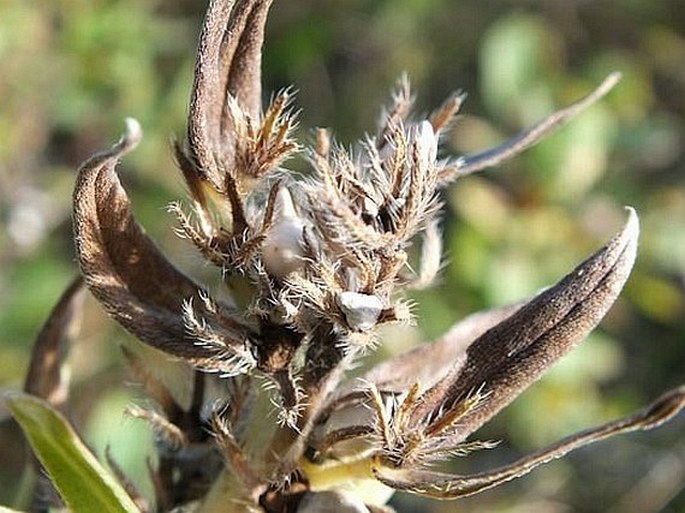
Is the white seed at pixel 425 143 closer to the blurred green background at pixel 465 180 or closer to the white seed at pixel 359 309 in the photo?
the white seed at pixel 359 309

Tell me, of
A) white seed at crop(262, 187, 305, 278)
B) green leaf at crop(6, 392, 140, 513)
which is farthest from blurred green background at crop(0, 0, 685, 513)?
white seed at crop(262, 187, 305, 278)

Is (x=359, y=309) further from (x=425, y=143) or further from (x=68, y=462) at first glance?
(x=68, y=462)

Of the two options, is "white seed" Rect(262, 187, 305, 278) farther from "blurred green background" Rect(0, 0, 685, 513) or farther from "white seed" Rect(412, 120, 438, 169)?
"blurred green background" Rect(0, 0, 685, 513)

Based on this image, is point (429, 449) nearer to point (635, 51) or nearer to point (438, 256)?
point (438, 256)

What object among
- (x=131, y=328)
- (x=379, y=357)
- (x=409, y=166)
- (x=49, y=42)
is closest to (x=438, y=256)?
(x=409, y=166)

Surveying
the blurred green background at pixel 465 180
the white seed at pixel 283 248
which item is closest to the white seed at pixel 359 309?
the white seed at pixel 283 248

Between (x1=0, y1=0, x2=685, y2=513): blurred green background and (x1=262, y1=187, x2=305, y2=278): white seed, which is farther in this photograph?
(x1=0, y1=0, x2=685, y2=513): blurred green background
